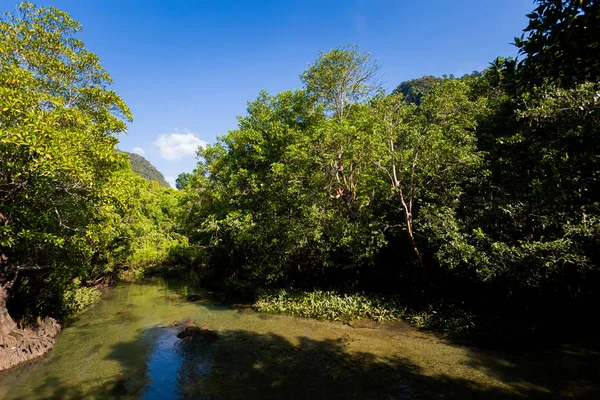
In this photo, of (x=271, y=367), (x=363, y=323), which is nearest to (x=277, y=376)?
(x=271, y=367)

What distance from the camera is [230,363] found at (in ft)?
39.2

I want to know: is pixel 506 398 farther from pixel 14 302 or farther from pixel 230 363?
pixel 14 302

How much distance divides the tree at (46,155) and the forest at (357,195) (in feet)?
0.23

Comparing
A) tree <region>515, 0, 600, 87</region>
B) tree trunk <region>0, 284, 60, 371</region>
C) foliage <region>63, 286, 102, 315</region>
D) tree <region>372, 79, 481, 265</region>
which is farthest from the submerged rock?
tree <region>515, 0, 600, 87</region>

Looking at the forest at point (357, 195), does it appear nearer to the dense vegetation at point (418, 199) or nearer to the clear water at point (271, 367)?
the dense vegetation at point (418, 199)

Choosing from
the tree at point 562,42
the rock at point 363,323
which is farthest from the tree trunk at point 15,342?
the tree at point 562,42

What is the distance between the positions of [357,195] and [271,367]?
471 inches

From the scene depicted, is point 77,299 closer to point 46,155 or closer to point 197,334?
point 197,334

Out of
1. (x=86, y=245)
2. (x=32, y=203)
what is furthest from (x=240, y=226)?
(x=32, y=203)

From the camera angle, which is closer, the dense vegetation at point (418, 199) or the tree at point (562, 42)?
the tree at point (562, 42)

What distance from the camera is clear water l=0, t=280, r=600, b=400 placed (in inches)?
377

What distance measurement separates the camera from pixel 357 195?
798 inches

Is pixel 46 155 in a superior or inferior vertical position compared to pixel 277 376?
superior

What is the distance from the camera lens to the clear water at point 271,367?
377 inches
